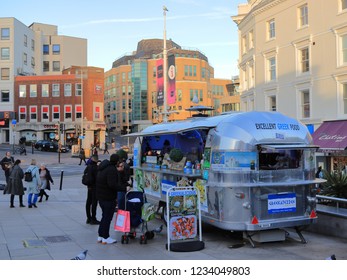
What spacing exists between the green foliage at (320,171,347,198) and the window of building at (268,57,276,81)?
2029 centimetres

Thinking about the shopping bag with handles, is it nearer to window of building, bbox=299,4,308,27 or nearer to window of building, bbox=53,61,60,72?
window of building, bbox=299,4,308,27

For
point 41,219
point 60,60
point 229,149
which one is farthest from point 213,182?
point 60,60

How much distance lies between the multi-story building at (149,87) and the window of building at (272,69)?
5776 centimetres

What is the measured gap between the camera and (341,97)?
24875 millimetres

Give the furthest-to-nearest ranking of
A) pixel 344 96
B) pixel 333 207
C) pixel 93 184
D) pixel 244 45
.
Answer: pixel 244 45 → pixel 344 96 → pixel 93 184 → pixel 333 207

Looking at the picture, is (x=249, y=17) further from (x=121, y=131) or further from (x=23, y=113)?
(x=121, y=131)

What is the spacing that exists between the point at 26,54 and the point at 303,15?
191 feet

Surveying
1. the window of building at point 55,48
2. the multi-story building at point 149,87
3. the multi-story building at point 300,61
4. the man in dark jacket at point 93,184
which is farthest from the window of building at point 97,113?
the man in dark jacket at point 93,184

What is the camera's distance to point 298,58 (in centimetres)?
2794

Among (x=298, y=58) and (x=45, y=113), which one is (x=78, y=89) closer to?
(x=45, y=113)

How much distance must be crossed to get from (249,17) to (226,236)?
26.5 meters

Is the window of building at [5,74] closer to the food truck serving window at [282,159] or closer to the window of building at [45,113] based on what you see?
the window of building at [45,113]

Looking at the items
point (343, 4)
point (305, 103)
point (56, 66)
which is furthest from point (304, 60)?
point (56, 66)

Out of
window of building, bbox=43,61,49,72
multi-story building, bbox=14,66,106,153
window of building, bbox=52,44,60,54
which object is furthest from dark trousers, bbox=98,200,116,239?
window of building, bbox=52,44,60,54
